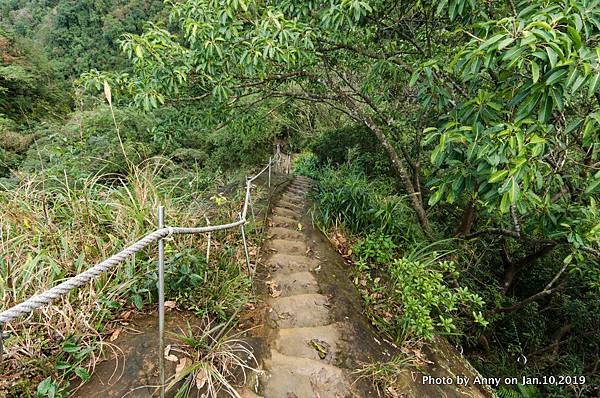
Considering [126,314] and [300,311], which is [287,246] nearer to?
[300,311]

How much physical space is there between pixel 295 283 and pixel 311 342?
880mm

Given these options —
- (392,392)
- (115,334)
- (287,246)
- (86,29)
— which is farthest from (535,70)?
(86,29)

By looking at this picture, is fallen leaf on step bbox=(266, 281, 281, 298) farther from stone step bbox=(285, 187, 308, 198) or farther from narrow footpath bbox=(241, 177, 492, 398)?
stone step bbox=(285, 187, 308, 198)

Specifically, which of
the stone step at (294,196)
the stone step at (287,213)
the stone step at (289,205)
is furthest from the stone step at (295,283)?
the stone step at (294,196)

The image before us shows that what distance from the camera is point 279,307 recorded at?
3.02 m

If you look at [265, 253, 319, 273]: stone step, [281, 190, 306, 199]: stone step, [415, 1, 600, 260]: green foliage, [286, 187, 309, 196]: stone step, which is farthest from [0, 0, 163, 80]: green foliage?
[415, 1, 600, 260]: green foliage

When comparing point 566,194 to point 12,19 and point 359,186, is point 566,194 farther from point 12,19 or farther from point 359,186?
point 12,19

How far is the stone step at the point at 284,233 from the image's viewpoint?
Result: 4.54 metres

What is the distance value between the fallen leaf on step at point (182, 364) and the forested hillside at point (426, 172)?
1.60 ft

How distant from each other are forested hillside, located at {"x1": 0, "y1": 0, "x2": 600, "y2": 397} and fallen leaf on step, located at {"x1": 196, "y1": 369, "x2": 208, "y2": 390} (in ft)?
1.79

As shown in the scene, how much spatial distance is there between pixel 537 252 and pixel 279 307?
142 inches

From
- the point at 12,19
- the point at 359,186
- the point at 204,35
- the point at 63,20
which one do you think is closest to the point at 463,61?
the point at 204,35

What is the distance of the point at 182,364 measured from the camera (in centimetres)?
201

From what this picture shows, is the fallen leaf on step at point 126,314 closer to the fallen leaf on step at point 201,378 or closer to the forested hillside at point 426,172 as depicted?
the forested hillside at point 426,172
